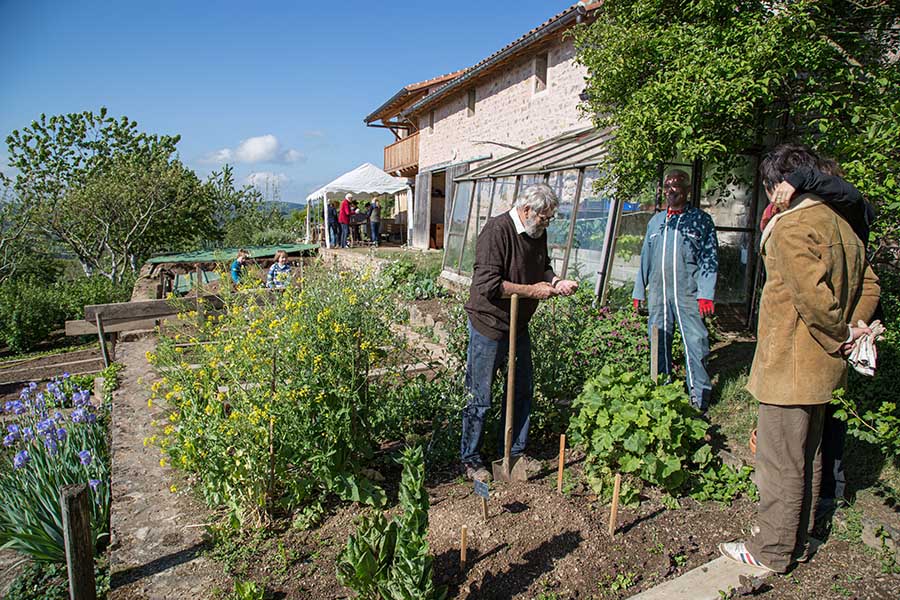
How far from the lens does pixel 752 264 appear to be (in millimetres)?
6730

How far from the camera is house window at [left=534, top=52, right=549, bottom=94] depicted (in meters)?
13.2

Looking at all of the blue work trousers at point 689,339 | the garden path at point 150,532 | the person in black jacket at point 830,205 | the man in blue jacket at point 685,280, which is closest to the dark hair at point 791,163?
the person in black jacket at point 830,205

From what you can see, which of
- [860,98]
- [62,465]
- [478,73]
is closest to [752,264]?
[860,98]

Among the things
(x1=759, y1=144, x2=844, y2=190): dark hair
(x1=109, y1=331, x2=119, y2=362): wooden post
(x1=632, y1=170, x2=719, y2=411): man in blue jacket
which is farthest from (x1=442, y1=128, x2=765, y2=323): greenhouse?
(x1=109, y1=331, x2=119, y2=362): wooden post

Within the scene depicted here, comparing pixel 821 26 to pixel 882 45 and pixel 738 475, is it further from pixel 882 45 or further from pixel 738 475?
pixel 738 475

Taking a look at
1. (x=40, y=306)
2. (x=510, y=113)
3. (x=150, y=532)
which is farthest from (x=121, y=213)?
(x=150, y=532)

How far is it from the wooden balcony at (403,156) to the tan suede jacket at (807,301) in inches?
771

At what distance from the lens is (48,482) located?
11.8ft

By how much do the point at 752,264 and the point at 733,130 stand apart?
2.50 metres

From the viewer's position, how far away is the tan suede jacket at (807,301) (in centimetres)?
231

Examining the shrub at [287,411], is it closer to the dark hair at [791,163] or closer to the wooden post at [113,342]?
the dark hair at [791,163]

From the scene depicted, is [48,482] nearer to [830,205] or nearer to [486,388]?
[486,388]

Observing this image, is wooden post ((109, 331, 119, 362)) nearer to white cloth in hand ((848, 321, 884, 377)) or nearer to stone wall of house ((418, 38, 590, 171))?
white cloth in hand ((848, 321, 884, 377))

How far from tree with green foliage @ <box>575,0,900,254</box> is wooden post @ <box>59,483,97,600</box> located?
441 cm
